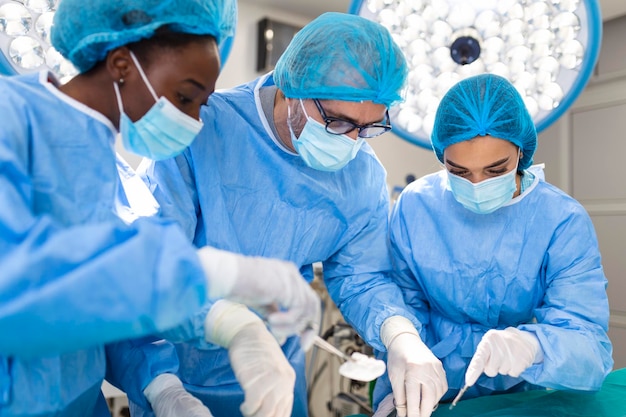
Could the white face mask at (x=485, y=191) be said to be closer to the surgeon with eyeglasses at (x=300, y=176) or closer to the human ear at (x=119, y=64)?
the surgeon with eyeglasses at (x=300, y=176)

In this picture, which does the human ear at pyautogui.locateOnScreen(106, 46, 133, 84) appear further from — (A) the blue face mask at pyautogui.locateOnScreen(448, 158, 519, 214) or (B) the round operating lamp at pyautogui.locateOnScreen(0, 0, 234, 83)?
(A) the blue face mask at pyautogui.locateOnScreen(448, 158, 519, 214)

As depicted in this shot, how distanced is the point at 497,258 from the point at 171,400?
88 centimetres

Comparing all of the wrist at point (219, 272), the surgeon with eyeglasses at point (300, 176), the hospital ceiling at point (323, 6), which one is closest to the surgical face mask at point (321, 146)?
the surgeon with eyeglasses at point (300, 176)

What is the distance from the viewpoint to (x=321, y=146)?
1.33m

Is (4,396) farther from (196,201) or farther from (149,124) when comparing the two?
(196,201)

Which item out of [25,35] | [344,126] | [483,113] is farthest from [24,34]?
[483,113]

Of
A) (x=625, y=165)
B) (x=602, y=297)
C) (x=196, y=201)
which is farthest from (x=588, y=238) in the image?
(x=625, y=165)

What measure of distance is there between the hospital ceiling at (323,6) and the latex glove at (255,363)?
3.10 meters

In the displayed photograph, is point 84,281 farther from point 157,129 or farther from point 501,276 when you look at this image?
point 501,276

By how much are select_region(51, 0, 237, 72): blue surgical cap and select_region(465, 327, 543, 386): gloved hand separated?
0.89m

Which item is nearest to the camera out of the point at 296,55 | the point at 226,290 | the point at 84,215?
the point at 226,290

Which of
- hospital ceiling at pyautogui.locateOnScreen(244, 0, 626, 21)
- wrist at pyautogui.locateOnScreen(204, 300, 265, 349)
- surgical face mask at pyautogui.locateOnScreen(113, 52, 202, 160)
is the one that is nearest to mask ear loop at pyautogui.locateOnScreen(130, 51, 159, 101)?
surgical face mask at pyautogui.locateOnScreen(113, 52, 202, 160)

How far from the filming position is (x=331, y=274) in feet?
5.12

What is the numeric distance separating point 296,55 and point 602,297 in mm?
940
